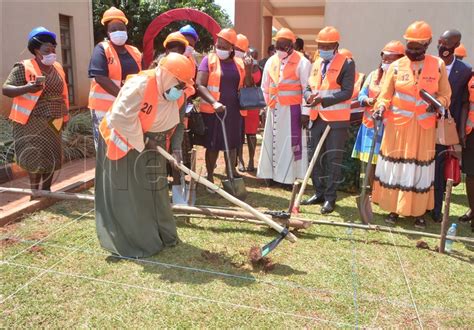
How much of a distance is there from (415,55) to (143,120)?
2.83m

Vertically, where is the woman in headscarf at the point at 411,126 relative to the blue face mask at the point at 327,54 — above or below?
below

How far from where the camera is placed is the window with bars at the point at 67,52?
1000 cm

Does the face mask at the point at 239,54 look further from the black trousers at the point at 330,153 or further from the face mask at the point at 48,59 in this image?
the face mask at the point at 48,59

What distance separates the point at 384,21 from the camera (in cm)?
807

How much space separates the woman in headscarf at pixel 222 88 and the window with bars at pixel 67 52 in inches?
217

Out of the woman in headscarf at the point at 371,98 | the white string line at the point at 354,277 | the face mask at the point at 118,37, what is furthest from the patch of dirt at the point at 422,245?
the face mask at the point at 118,37

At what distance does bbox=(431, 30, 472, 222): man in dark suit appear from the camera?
4863 millimetres

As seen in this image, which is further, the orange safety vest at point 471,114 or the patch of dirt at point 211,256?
the orange safety vest at point 471,114

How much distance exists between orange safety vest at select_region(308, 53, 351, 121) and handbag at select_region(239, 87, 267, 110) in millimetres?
757

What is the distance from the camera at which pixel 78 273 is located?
143 inches

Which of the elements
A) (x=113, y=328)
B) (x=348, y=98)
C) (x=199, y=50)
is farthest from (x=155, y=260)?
(x=199, y=50)

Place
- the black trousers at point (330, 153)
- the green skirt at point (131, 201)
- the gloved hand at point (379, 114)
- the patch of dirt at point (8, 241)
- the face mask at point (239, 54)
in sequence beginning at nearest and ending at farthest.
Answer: the green skirt at point (131, 201) < the patch of dirt at point (8, 241) < the gloved hand at point (379, 114) < the black trousers at point (330, 153) < the face mask at point (239, 54)

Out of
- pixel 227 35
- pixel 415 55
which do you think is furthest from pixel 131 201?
pixel 415 55

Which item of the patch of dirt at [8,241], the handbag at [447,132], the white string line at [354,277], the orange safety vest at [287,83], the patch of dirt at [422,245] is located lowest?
the white string line at [354,277]
